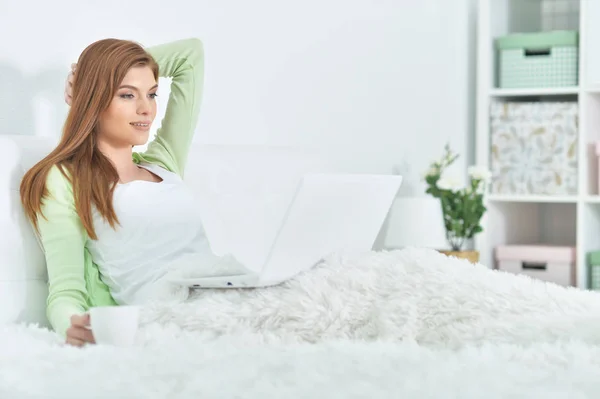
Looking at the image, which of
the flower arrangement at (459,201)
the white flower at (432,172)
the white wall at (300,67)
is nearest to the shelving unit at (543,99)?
the white wall at (300,67)

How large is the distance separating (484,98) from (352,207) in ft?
7.32

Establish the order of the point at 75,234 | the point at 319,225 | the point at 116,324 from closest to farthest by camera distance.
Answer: the point at 116,324
the point at 319,225
the point at 75,234

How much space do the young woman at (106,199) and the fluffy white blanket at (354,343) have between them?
0.16 metres

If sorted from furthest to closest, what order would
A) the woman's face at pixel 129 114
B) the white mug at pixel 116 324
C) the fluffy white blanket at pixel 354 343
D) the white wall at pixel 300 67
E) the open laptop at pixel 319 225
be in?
1. the white wall at pixel 300 67
2. the woman's face at pixel 129 114
3. the open laptop at pixel 319 225
4. the white mug at pixel 116 324
5. the fluffy white blanket at pixel 354 343

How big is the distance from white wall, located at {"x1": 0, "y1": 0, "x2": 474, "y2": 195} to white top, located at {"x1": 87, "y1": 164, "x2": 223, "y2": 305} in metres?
0.45

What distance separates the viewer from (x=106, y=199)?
5.23ft

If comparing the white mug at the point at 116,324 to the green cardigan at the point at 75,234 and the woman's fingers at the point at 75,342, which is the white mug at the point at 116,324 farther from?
the green cardigan at the point at 75,234

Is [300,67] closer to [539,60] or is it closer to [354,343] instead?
[539,60]

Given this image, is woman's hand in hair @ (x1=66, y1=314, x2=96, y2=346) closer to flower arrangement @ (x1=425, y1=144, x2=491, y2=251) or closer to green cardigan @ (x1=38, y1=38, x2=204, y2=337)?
green cardigan @ (x1=38, y1=38, x2=204, y2=337)

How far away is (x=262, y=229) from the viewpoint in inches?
85.7

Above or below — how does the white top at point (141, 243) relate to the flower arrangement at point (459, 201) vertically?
above

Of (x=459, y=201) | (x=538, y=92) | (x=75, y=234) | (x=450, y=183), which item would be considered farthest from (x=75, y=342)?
(x=538, y=92)

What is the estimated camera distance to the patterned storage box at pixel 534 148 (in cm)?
345

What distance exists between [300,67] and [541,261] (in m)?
1.30
